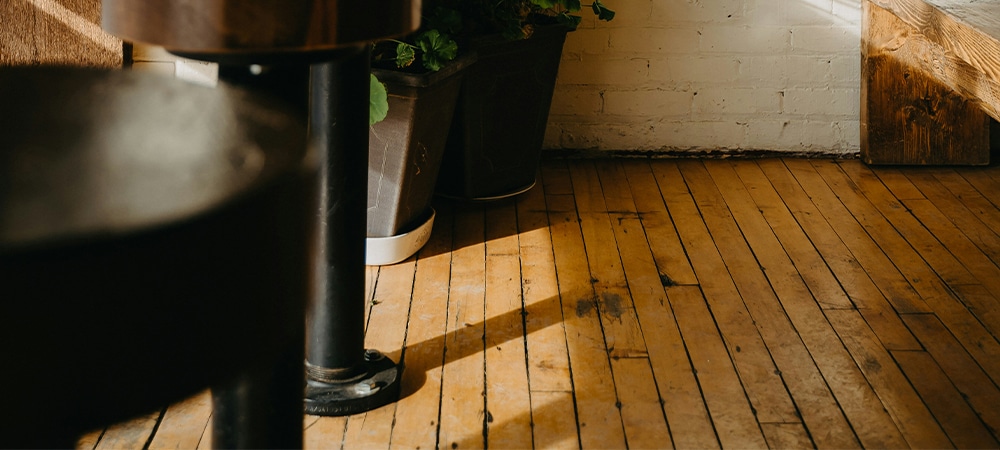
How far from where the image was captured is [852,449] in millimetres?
1693

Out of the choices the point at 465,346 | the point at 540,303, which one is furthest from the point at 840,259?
the point at 465,346

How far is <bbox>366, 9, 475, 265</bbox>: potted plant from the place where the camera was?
88.9 inches

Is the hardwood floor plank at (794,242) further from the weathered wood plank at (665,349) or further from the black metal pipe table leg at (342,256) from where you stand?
the black metal pipe table leg at (342,256)

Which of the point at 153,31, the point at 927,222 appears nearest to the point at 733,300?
the point at 927,222

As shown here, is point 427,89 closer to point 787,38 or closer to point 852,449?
point 852,449

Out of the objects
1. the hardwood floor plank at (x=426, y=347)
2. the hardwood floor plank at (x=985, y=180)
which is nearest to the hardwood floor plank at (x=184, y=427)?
the hardwood floor plank at (x=426, y=347)

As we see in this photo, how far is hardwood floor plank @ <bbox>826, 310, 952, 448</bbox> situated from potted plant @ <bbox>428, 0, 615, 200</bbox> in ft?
3.46

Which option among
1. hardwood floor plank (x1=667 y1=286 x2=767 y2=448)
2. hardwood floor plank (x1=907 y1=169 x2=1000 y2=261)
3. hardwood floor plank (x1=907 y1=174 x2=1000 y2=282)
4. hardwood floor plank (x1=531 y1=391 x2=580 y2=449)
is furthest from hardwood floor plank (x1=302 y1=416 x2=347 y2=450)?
hardwood floor plank (x1=907 y1=169 x2=1000 y2=261)

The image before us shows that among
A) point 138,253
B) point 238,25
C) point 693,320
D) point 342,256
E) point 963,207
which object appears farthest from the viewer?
point 963,207

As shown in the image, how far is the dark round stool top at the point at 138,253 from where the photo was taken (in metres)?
0.63

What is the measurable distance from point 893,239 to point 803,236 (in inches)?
9.4

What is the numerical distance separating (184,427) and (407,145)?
2.86 ft

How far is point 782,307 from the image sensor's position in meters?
2.25

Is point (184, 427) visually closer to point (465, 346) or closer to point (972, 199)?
point (465, 346)
